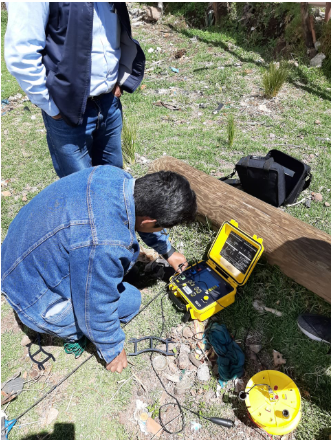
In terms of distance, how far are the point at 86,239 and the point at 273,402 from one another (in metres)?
1.54

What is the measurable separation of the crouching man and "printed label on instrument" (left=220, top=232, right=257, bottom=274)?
857 mm

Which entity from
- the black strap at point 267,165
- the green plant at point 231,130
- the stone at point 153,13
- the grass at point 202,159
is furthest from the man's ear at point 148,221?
the stone at point 153,13

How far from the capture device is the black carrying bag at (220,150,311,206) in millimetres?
2953

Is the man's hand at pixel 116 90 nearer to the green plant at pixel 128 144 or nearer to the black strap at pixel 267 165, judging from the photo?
the green plant at pixel 128 144

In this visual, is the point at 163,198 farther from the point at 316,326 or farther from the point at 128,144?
the point at 128,144

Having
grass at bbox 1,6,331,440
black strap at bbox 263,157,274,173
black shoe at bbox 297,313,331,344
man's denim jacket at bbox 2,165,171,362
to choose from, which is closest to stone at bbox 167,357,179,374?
grass at bbox 1,6,331,440

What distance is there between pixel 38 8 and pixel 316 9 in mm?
6959

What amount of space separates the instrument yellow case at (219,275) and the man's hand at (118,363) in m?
0.60

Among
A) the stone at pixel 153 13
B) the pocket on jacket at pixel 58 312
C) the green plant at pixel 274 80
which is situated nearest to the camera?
the pocket on jacket at pixel 58 312

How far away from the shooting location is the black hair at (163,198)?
5.85ft

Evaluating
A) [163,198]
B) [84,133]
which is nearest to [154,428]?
[163,198]

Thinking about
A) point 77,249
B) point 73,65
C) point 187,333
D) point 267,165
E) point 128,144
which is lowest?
point 187,333

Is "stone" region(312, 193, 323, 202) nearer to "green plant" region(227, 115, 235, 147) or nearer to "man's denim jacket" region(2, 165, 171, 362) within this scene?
"green plant" region(227, 115, 235, 147)

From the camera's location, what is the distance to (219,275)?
2.68 metres
